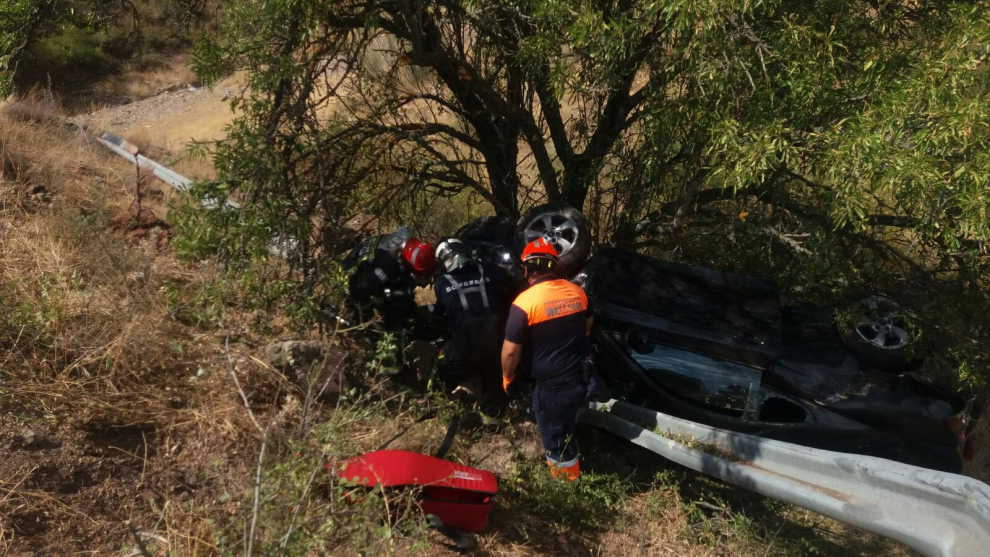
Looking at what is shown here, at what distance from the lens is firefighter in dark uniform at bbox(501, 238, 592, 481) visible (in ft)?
14.3

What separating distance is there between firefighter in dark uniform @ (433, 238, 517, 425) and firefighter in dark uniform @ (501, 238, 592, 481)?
0.48 meters

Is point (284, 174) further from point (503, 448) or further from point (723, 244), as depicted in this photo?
point (723, 244)

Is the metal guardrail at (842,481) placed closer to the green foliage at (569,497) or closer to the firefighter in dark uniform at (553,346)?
the green foliage at (569,497)

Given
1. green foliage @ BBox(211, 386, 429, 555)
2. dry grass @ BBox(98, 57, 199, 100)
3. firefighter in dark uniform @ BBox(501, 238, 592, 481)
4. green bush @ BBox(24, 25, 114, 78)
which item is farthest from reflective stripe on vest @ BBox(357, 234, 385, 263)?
green bush @ BBox(24, 25, 114, 78)

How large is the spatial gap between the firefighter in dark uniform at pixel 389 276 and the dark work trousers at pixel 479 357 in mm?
412

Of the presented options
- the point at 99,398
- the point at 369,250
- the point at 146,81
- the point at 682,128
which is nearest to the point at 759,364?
the point at 682,128

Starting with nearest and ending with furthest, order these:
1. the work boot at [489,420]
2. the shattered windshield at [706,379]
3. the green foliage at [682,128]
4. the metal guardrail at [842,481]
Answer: the metal guardrail at [842,481] < the green foliage at [682,128] < the shattered windshield at [706,379] < the work boot at [489,420]

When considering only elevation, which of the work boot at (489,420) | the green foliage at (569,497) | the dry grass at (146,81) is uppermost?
the dry grass at (146,81)

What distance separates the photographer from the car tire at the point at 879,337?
4543 millimetres

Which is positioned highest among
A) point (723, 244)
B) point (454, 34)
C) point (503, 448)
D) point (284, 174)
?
point (454, 34)

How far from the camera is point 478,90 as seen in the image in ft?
19.9

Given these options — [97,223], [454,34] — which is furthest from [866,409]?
[97,223]

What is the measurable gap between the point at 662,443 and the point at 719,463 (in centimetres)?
42

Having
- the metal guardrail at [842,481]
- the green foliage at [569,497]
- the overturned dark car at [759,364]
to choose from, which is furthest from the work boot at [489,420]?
the overturned dark car at [759,364]
